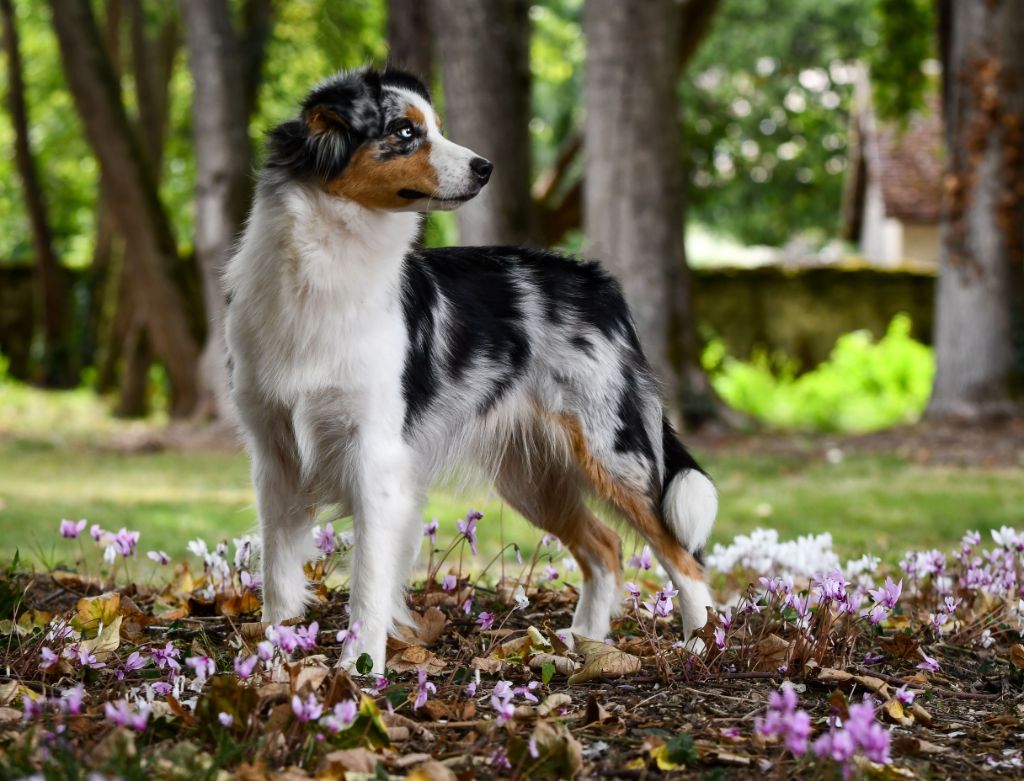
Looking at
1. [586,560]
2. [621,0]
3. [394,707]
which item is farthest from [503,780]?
[621,0]

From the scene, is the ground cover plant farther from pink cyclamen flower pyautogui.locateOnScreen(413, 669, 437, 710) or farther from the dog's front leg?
the dog's front leg

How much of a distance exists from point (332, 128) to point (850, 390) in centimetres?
1292

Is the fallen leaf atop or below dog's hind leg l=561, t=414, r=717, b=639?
below

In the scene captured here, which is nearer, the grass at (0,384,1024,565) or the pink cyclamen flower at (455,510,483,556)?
the pink cyclamen flower at (455,510,483,556)

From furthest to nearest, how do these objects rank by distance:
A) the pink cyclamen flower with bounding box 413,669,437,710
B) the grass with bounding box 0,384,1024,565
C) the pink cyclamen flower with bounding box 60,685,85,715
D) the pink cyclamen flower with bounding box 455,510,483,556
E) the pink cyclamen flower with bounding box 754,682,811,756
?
the grass with bounding box 0,384,1024,565
the pink cyclamen flower with bounding box 455,510,483,556
the pink cyclamen flower with bounding box 413,669,437,710
the pink cyclamen flower with bounding box 60,685,85,715
the pink cyclamen flower with bounding box 754,682,811,756

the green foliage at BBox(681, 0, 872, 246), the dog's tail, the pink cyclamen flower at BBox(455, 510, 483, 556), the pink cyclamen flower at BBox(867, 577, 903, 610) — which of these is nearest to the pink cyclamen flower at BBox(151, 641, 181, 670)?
the pink cyclamen flower at BBox(455, 510, 483, 556)

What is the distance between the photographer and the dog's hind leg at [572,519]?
4.66 metres

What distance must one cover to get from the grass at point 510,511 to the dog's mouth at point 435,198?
152cm

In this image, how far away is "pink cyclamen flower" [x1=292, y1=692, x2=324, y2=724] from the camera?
9.62 feet

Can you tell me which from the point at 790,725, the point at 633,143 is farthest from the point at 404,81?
the point at 633,143

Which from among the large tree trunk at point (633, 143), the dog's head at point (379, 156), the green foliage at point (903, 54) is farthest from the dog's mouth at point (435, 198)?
the green foliage at point (903, 54)

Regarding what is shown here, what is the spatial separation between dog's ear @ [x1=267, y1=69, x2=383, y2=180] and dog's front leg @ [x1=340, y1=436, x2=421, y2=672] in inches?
33.1

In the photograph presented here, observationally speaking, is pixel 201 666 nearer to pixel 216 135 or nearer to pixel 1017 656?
pixel 1017 656

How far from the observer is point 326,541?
4.89 m
